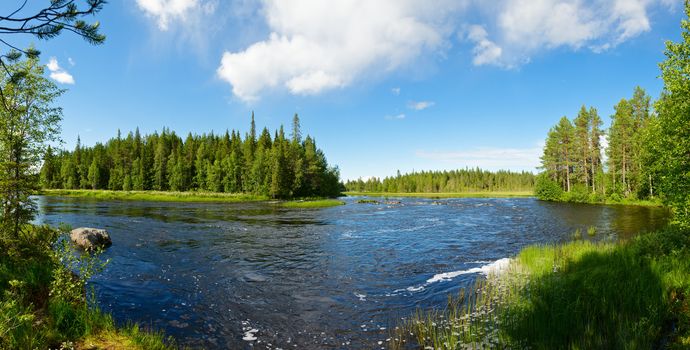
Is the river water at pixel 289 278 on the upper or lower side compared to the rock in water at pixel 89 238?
lower

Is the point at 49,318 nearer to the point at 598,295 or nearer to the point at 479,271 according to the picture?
the point at 598,295

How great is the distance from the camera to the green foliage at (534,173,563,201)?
82.2m

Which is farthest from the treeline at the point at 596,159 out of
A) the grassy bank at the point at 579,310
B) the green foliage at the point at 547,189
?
the grassy bank at the point at 579,310

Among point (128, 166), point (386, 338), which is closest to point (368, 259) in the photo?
point (386, 338)

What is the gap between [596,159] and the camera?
8188 cm

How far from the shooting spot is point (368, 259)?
2131 cm

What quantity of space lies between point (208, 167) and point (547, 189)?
337 feet

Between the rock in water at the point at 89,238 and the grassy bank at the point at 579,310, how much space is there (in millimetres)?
22985

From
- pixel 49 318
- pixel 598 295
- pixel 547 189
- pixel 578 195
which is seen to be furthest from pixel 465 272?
pixel 547 189

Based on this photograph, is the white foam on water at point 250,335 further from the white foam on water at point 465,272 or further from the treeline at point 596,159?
the treeline at point 596,159

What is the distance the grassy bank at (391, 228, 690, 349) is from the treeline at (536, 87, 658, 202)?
53.5 meters

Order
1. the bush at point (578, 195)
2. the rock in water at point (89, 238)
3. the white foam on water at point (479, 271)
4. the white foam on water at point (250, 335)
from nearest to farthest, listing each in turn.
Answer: the white foam on water at point (250, 335) → the white foam on water at point (479, 271) → the rock in water at point (89, 238) → the bush at point (578, 195)

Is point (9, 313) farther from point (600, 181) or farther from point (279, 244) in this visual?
point (600, 181)

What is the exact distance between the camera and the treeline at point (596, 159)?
65831 millimetres
